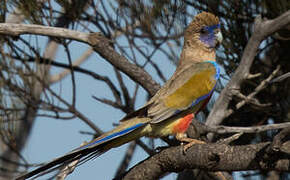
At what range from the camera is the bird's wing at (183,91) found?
3.58 metres

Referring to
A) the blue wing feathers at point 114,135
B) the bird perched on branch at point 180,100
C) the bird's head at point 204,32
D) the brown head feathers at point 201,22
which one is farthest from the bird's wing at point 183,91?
the brown head feathers at point 201,22

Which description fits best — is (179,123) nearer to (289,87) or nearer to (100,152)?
(100,152)

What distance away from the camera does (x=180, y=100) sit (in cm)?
369

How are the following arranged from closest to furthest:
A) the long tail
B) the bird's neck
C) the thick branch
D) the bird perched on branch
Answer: the thick branch
the long tail
the bird perched on branch
the bird's neck

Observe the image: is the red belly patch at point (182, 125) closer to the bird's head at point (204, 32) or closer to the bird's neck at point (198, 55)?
the bird's neck at point (198, 55)

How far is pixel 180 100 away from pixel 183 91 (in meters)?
0.12

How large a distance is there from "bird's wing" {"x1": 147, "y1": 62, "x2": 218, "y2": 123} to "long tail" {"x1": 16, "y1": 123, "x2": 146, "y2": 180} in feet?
0.71

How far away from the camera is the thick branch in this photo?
253cm

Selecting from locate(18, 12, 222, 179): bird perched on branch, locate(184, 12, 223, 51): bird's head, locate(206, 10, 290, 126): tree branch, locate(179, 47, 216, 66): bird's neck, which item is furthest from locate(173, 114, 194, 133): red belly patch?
locate(184, 12, 223, 51): bird's head

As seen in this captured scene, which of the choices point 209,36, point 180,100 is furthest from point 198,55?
point 180,100

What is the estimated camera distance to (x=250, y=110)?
15.0 ft

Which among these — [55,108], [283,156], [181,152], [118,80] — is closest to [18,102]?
[55,108]

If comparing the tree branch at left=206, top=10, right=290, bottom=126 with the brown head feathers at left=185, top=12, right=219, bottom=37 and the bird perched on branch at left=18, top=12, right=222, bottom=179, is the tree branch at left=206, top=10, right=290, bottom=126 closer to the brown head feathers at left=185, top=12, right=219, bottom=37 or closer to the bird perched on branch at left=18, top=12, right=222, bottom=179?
the bird perched on branch at left=18, top=12, right=222, bottom=179

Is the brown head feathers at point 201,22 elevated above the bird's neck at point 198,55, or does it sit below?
above
